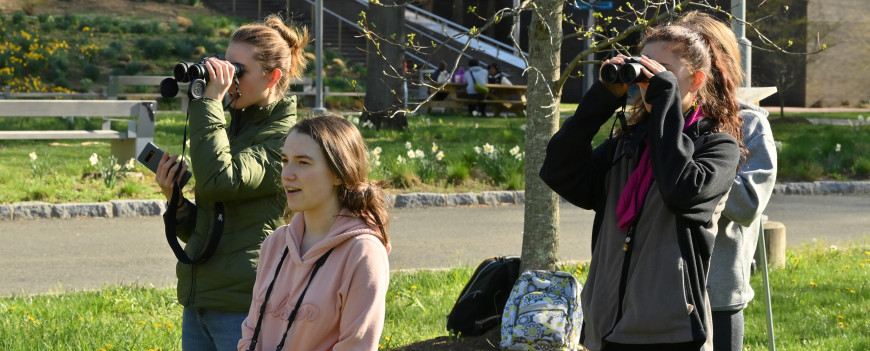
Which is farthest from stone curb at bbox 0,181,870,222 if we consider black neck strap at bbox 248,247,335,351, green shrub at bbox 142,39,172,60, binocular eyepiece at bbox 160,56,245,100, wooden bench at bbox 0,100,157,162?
green shrub at bbox 142,39,172,60

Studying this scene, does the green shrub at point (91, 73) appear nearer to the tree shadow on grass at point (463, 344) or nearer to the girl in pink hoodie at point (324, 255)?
the tree shadow on grass at point (463, 344)

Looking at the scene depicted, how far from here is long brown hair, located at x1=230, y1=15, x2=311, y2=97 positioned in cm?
351

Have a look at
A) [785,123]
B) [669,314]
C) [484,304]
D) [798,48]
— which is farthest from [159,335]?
[798,48]

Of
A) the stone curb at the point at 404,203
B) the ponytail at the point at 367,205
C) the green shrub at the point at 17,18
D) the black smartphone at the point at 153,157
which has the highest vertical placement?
Answer: the green shrub at the point at 17,18

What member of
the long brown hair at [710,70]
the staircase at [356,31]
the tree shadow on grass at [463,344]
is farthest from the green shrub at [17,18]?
the long brown hair at [710,70]

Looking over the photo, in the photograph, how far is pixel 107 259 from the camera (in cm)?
898

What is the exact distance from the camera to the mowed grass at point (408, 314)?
18.7 ft

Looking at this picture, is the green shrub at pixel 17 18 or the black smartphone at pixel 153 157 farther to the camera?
the green shrub at pixel 17 18

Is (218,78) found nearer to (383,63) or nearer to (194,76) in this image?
(194,76)

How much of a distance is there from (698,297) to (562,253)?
6.56 m

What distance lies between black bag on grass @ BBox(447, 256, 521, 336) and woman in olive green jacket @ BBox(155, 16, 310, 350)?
Result: 2102mm

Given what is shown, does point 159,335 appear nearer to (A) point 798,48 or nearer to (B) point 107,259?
(B) point 107,259

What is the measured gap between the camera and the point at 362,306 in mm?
2803

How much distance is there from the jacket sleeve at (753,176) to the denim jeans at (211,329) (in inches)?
62.3
